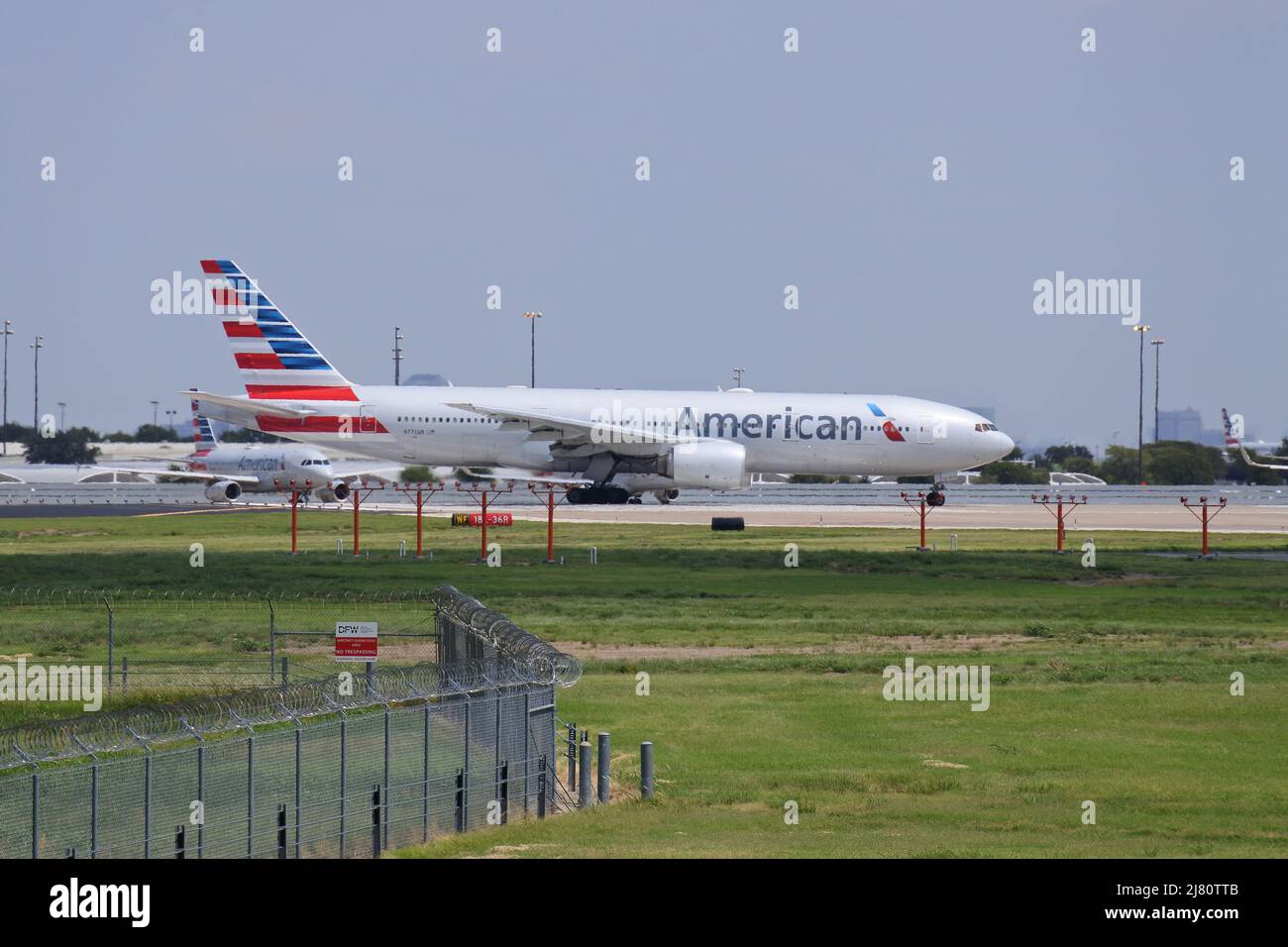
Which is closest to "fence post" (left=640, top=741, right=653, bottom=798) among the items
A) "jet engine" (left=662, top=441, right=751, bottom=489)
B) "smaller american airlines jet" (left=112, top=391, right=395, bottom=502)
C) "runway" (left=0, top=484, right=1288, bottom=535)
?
"runway" (left=0, top=484, right=1288, bottom=535)

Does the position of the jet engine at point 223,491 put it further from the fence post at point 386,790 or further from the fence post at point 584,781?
the fence post at point 386,790

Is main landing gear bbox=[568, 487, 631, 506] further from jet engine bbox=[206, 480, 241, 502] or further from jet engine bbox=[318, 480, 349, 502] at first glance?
jet engine bbox=[206, 480, 241, 502]

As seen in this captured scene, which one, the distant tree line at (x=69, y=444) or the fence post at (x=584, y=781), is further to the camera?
the distant tree line at (x=69, y=444)

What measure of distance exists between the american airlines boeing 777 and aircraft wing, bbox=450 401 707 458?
0.24 feet

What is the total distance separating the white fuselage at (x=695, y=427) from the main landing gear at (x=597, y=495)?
3.45ft

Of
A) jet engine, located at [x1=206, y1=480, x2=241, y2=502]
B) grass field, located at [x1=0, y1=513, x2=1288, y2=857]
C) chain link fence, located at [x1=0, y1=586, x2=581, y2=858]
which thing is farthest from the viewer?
jet engine, located at [x1=206, y1=480, x2=241, y2=502]

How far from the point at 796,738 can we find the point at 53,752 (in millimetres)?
10815

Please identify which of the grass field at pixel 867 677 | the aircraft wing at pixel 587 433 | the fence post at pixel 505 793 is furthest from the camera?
the aircraft wing at pixel 587 433

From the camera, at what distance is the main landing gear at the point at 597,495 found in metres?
65.9

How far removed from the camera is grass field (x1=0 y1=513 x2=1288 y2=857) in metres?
15.6

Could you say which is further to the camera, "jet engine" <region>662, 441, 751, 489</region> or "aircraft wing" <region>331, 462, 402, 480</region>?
"aircraft wing" <region>331, 462, 402, 480</region>

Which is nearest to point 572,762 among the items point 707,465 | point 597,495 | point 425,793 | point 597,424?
point 425,793

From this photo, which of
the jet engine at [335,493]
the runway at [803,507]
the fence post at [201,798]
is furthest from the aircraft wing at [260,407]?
the fence post at [201,798]

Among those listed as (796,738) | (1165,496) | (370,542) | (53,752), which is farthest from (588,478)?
(53,752)
